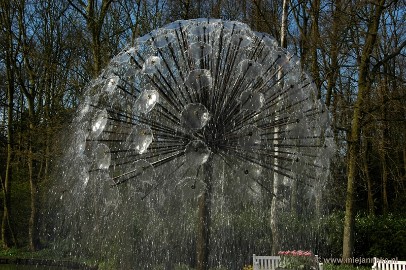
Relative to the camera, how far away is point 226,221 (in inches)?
446

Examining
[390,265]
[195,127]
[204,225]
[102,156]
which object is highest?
[195,127]

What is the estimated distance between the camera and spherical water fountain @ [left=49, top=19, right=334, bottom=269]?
25.4 ft

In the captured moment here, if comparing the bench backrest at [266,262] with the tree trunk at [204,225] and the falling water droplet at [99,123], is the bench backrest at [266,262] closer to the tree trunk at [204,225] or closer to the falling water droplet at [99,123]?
the tree trunk at [204,225]

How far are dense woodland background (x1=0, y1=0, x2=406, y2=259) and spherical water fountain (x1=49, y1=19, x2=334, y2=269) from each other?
7780mm

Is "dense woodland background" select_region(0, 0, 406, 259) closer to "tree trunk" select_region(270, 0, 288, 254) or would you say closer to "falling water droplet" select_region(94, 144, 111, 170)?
"tree trunk" select_region(270, 0, 288, 254)

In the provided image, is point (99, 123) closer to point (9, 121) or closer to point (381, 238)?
point (381, 238)

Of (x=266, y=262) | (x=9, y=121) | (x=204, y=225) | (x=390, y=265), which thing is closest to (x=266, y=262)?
(x=266, y=262)

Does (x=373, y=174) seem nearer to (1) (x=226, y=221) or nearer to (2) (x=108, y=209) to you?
(1) (x=226, y=221)

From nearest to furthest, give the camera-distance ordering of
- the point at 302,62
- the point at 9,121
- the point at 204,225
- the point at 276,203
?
the point at 204,225 → the point at 276,203 → the point at 302,62 → the point at 9,121

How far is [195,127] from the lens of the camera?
739 cm

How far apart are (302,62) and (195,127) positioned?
1029 cm

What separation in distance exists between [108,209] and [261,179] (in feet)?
7.43

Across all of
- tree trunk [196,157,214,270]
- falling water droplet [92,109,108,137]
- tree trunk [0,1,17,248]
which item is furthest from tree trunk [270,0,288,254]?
tree trunk [0,1,17,248]

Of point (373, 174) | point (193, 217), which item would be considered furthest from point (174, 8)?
point (193, 217)
